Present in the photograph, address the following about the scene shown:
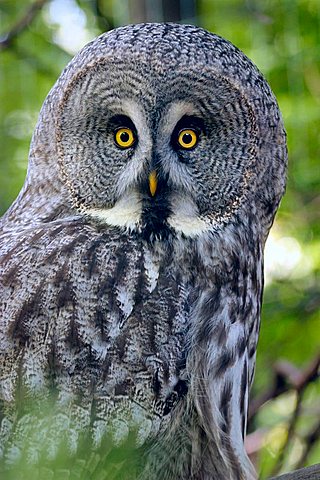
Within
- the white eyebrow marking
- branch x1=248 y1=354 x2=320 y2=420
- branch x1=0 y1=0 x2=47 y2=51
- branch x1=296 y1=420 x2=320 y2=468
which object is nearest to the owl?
the white eyebrow marking

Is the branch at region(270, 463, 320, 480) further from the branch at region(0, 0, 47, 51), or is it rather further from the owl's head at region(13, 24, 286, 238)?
the branch at region(0, 0, 47, 51)

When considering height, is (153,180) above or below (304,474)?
above

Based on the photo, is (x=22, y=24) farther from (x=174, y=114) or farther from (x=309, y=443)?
(x=309, y=443)

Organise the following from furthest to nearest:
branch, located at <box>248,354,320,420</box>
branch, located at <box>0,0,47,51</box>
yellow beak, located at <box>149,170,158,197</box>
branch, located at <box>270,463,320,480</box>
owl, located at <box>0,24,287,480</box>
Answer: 1. branch, located at <box>0,0,47,51</box>
2. branch, located at <box>248,354,320,420</box>
3. yellow beak, located at <box>149,170,158,197</box>
4. owl, located at <box>0,24,287,480</box>
5. branch, located at <box>270,463,320,480</box>

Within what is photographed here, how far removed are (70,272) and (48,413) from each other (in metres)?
0.35

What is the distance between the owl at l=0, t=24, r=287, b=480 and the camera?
1.95 metres

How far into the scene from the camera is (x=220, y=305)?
86.3 inches

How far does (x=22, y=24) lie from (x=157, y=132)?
1.27 meters

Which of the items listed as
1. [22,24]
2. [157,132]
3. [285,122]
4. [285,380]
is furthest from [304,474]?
[22,24]

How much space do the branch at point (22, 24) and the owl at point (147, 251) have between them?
1014 mm

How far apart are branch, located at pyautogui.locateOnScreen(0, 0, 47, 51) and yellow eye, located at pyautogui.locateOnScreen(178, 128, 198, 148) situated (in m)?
1.20

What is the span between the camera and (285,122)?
3.07 m

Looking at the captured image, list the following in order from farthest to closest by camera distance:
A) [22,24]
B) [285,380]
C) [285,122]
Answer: [22,24]
[285,122]
[285,380]

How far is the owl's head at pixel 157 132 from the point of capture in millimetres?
2131
